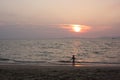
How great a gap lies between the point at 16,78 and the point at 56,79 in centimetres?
298

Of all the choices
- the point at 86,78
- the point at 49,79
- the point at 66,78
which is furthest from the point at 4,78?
the point at 86,78

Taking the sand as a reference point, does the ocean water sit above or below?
above

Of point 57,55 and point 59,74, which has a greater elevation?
→ point 57,55

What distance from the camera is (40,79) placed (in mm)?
18188

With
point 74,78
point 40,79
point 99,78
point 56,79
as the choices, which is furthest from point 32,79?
point 99,78

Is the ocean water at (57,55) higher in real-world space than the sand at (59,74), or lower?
higher

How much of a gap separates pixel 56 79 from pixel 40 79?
1.17m

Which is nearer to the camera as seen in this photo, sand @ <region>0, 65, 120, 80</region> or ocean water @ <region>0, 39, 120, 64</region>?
sand @ <region>0, 65, 120, 80</region>

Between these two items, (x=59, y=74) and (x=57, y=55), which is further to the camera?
(x=57, y=55)

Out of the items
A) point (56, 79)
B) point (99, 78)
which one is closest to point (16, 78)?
point (56, 79)

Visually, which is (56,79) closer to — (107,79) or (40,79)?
(40,79)

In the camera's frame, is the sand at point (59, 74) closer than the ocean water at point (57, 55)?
Yes

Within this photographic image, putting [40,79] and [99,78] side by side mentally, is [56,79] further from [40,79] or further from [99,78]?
[99,78]

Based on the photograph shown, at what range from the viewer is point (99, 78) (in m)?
18.9
